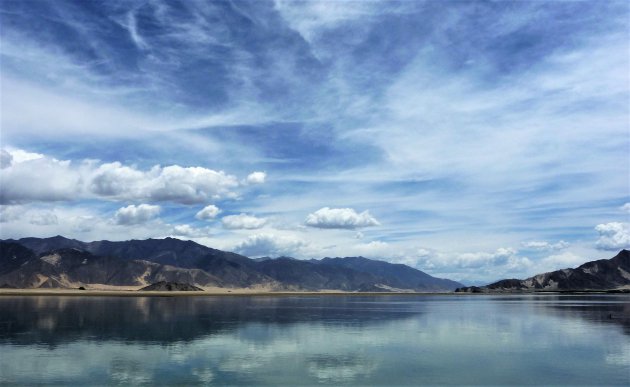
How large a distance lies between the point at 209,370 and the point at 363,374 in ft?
40.1

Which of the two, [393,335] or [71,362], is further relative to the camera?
[393,335]

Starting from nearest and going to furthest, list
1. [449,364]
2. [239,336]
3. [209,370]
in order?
[209,370]
[449,364]
[239,336]

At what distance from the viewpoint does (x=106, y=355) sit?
49.2 m

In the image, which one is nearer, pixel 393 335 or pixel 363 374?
pixel 363 374

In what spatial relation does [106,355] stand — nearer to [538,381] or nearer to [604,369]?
[538,381]

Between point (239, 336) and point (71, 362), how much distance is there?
2439 cm

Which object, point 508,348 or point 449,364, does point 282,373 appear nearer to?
point 449,364

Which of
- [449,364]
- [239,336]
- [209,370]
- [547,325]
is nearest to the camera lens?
[209,370]

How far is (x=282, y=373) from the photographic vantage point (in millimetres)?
41750

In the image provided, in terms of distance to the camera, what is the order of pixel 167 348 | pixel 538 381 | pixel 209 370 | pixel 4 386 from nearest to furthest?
pixel 4 386 → pixel 538 381 → pixel 209 370 → pixel 167 348

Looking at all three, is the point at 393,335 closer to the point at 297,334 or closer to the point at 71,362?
the point at 297,334

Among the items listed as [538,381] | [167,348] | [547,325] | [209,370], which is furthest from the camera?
[547,325]

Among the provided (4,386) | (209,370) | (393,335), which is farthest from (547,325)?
(4,386)

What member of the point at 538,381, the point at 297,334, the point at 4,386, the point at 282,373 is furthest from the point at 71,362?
the point at 538,381
